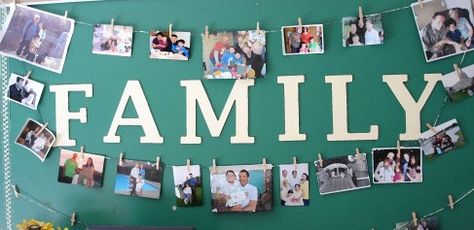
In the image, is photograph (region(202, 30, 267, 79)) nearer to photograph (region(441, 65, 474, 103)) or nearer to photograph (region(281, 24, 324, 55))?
photograph (region(281, 24, 324, 55))

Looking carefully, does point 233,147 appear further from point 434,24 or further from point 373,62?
point 434,24

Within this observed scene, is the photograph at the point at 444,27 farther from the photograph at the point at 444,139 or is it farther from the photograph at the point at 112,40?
the photograph at the point at 112,40

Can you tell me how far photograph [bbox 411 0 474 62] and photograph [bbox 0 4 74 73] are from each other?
3.83 ft

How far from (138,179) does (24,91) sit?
1.67 ft

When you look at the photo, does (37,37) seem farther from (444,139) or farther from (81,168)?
(444,139)

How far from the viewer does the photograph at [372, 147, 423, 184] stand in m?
1.63

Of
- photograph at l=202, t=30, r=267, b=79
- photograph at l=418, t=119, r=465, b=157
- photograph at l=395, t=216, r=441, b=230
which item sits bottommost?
photograph at l=395, t=216, r=441, b=230

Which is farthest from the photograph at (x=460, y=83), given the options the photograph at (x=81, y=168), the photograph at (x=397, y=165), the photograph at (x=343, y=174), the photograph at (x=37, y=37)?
the photograph at (x=37, y=37)

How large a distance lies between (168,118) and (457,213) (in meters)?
0.97

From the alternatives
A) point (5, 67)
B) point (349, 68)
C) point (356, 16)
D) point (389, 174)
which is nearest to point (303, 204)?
point (389, 174)

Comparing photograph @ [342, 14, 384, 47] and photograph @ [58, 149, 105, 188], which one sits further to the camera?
photograph @ [58, 149, 105, 188]

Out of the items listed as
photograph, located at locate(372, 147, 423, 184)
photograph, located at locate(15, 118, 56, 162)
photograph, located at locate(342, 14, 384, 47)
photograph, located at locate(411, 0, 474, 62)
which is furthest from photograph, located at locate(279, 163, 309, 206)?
photograph, located at locate(15, 118, 56, 162)

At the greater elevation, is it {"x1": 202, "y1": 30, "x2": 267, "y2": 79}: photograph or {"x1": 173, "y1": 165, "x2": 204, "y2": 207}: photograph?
{"x1": 202, "y1": 30, "x2": 267, "y2": 79}: photograph

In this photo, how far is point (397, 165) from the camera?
163 centimetres
